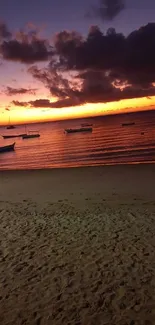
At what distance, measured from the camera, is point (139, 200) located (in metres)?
16.6

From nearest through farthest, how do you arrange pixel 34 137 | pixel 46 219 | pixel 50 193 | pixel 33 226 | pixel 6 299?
1. pixel 6 299
2. pixel 33 226
3. pixel 46 219
4. pixel 50 193
5. pixel 34 137

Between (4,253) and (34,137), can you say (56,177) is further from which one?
(34,137)

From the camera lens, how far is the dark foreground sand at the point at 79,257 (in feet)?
22.4

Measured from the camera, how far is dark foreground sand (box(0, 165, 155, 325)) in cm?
682

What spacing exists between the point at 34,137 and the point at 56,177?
104 meters

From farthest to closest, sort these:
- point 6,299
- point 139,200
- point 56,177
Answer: point 56,177
point 139,200
point 6,299

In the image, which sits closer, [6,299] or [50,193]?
[6,299]

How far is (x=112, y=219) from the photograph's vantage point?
1342cm

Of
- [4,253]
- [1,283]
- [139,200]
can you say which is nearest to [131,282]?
[1,283]

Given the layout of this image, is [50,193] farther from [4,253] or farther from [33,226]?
[4,253]

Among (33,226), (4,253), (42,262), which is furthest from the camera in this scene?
(33,226)

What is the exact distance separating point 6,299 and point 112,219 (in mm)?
6993

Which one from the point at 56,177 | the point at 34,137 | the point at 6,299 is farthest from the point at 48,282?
the point at 34,137

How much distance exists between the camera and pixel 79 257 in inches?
379
